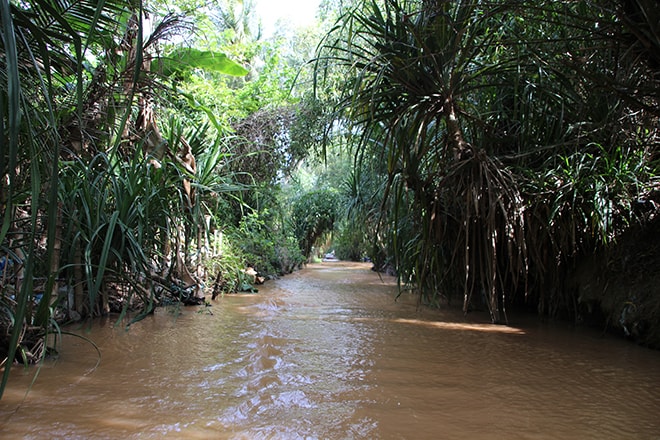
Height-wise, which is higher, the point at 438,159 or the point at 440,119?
the point at 440,119

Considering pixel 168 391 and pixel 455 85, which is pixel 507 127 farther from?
pixel 168 391

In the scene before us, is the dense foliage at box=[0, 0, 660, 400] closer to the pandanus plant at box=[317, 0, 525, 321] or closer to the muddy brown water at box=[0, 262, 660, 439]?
the pandanus plant at box=[317, 0, 525, 321]

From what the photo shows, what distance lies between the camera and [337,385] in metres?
2.03

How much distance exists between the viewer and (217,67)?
7.12 meters

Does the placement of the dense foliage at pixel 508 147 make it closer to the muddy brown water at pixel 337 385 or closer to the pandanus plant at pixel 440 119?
the pandanus plant at pixel 440 119

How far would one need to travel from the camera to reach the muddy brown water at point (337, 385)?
1536 mm

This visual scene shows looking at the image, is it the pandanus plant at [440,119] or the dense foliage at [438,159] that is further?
the pandanus plant at [440,119]

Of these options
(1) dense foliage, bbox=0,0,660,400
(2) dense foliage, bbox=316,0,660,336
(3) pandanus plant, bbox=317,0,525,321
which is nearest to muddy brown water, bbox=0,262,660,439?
(1) dense foliage, bbox=0,0,660,400

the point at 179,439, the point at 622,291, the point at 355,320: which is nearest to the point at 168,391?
the point at 179,439

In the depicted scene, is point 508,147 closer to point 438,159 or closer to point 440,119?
point 438,159

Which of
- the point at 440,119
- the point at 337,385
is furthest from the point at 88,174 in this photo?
the point at 440,119

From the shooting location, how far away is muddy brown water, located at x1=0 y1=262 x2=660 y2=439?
1.54 metres

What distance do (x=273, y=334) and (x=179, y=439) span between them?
1.74m

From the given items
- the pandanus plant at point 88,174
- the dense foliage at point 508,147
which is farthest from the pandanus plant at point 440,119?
the pandanus plant at point 88,174
